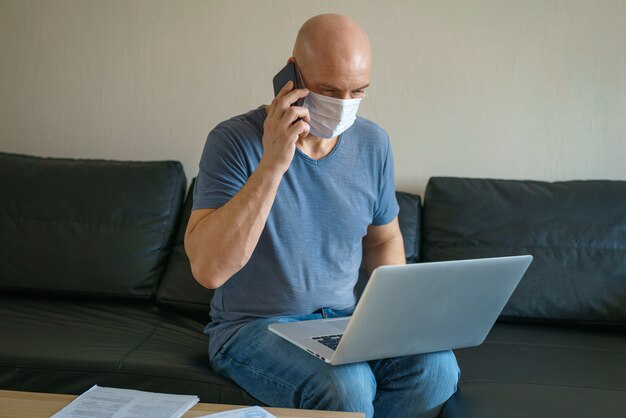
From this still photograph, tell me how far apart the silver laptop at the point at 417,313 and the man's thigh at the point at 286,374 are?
0.04 m

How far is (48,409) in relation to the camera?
138 centimetres

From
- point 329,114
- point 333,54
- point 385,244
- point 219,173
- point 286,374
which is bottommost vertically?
point 286,374

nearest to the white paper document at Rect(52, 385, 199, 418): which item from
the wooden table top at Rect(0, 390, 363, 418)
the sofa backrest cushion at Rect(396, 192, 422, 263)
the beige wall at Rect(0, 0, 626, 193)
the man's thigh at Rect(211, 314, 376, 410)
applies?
the wooden table top at Rect(0, 390, 363, 418)

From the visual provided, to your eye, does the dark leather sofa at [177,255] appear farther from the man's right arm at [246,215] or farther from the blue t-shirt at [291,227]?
the man's right arm at [246,215]

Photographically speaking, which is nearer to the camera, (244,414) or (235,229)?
(244,414)

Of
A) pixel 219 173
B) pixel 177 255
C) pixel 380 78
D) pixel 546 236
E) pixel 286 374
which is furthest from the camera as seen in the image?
pixel 380 78

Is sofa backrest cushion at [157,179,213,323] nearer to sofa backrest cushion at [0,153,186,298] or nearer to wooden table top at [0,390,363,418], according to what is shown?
sofa backrest cushion at [0,153,186,298]

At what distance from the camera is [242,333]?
1721mm

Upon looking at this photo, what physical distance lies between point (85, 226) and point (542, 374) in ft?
4.38

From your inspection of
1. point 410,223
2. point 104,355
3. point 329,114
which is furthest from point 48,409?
point 410,223

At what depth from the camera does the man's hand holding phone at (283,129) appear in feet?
5.40

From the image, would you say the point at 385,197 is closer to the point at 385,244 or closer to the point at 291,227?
the point at 385,244

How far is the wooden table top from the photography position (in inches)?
53.5

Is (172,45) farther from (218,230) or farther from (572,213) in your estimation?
(572,213)
